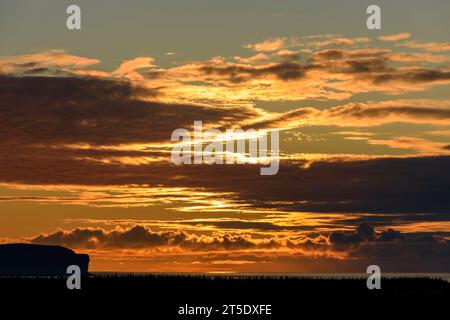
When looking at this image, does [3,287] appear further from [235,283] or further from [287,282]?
[287,282]

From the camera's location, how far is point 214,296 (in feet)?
238

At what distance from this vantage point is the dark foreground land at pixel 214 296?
6302cm

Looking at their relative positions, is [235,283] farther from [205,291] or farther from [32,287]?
[32,287]

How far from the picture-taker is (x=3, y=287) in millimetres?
79500

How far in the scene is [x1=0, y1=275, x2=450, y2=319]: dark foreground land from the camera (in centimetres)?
6302
